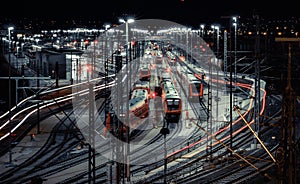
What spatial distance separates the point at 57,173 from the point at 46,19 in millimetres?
24138

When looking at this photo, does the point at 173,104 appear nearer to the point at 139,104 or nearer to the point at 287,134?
the point at 139,104

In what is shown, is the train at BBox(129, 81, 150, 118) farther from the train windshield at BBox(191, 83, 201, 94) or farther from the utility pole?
the utility pole

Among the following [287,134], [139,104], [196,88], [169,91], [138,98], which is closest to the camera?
[287,134]

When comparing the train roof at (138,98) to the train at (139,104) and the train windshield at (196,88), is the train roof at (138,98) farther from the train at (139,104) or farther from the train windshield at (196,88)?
the train windshield at (196,88)

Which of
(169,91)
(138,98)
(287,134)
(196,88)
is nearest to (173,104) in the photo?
(138,98)

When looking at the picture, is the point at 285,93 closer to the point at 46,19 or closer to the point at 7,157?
the point at 7,157

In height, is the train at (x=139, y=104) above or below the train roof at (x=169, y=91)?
below

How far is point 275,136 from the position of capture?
14.2 meters

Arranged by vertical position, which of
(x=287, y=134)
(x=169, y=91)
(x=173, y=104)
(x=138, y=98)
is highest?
A: (x=287, y=134)

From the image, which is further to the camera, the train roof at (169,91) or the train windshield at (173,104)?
the train roof at (169,91)

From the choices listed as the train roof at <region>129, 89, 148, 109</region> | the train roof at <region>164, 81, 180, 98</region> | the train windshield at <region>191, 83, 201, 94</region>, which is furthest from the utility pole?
the train windshield at <region>191, 83, 201, 94</region>

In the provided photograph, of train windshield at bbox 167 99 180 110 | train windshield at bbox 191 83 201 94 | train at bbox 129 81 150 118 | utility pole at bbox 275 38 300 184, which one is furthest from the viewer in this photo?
train windshield at bbox 191 83 201 94

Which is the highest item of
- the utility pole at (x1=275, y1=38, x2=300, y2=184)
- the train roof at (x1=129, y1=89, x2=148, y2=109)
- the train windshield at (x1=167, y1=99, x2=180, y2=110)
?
the utility pole at (x1=275, y1=38, x2=300, y2=184)

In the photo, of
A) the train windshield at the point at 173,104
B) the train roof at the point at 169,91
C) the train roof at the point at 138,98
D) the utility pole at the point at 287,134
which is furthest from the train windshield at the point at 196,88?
the utility pole at the point at 287,134
